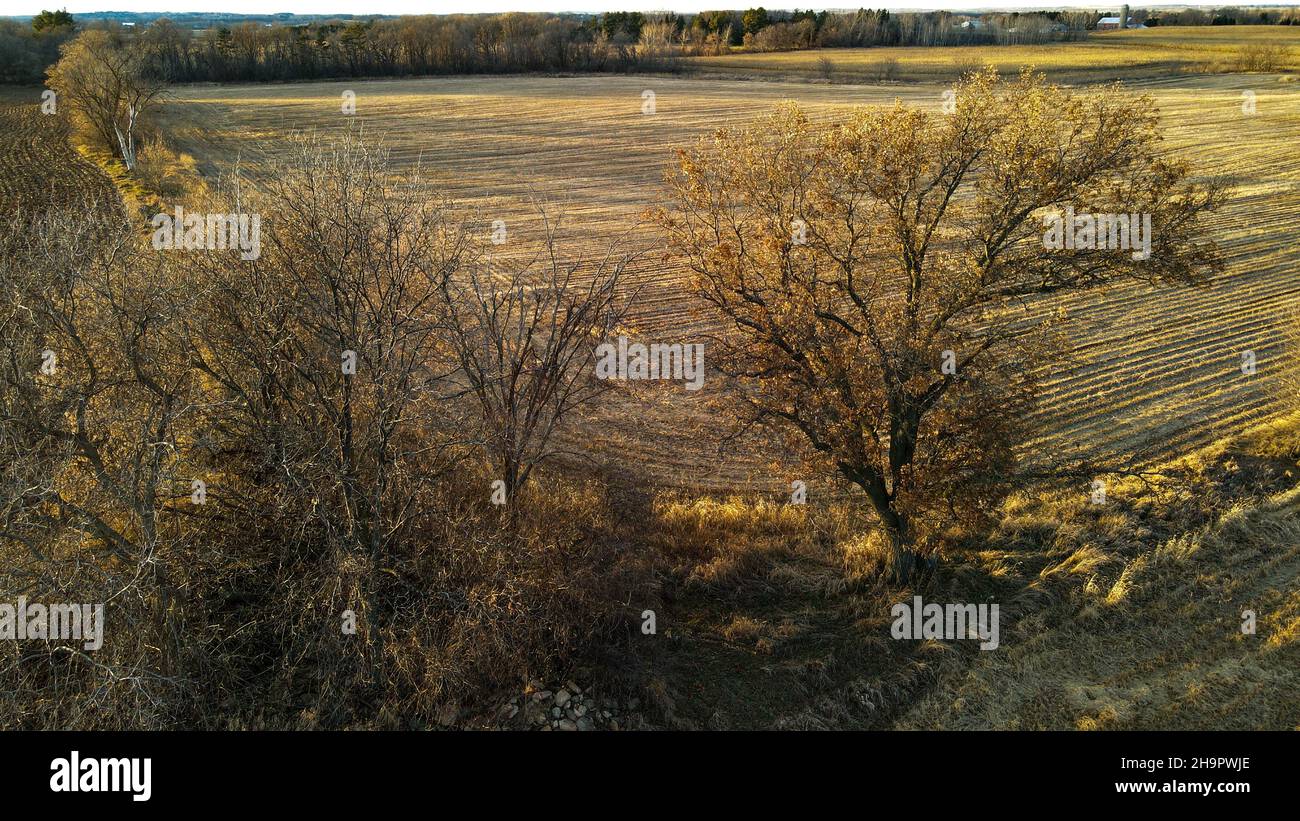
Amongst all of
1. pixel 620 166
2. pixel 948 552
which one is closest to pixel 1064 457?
pixel 948 552

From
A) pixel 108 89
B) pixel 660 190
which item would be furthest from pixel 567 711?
pixel 108 89

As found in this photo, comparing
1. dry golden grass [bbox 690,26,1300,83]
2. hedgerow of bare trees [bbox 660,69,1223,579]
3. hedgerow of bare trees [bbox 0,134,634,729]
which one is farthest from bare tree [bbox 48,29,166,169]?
dry golden grass [bbox 690,26,1300,83]

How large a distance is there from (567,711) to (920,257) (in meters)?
10.5

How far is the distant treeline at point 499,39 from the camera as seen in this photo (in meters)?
90.6

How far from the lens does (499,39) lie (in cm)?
9881

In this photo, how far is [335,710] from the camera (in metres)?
11.9

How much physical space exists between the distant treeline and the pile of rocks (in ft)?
298

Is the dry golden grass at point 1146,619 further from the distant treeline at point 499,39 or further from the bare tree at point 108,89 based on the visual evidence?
the distant treeline at point 499,39

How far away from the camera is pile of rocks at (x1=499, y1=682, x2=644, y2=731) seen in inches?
494

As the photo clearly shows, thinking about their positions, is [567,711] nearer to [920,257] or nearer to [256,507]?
[256,507]

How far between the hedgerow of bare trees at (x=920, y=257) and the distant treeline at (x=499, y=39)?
286 feet

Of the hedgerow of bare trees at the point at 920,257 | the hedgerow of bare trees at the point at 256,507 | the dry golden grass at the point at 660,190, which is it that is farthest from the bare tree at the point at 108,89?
the hedgerow of bare trees at the point at 920,257

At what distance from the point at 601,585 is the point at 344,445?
5.19 meters
